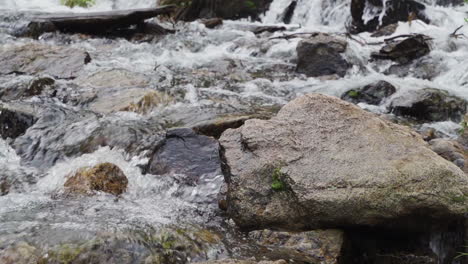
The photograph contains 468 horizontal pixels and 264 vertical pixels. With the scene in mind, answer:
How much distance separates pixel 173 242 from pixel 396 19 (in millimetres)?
12794

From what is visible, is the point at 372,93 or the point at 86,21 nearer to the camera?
the point at 372,93

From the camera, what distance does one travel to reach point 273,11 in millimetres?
17500

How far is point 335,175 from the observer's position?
395 cm

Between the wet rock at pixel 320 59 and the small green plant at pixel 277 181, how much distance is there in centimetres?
620

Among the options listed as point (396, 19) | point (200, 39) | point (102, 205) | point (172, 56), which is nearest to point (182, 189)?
point (102, 205)

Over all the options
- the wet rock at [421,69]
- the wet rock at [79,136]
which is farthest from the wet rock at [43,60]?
the wet rock at [421,69]

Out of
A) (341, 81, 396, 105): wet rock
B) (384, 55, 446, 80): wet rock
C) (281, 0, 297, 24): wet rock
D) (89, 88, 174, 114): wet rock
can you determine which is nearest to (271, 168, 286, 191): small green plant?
(89, 88, 174, 114): wet rock

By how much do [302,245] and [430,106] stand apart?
4.96m

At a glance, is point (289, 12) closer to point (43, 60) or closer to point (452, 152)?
point (43, 60)

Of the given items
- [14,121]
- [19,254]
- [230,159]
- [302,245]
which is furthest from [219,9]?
[19,254]

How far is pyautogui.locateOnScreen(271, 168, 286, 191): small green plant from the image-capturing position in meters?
4.04

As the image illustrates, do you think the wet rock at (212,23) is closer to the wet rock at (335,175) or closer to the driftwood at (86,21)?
the driftwood at (86,21)

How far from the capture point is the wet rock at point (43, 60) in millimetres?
8805

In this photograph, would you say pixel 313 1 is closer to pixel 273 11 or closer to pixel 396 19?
pixel 273 11
